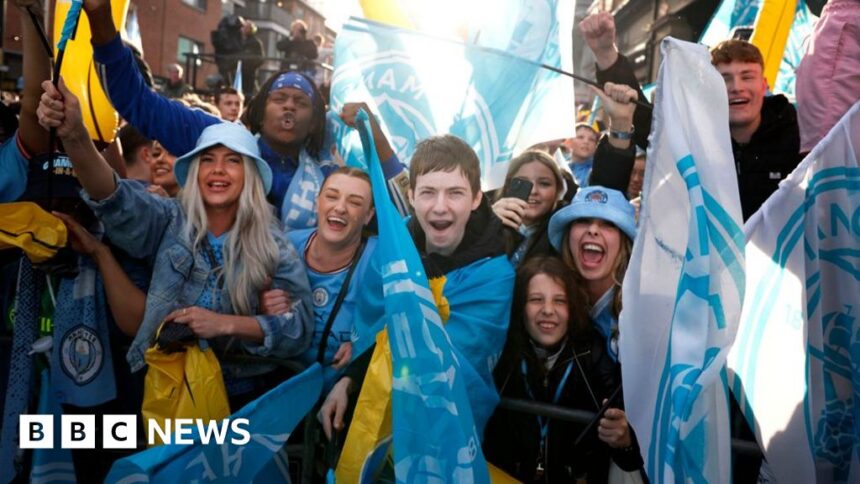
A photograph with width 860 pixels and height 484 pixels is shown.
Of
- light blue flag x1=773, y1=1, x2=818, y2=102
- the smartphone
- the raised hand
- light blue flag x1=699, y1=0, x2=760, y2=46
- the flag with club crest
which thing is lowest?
the flag with club crest

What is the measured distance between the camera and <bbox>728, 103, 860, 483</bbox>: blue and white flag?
2.26 m

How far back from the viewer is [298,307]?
2.83 m

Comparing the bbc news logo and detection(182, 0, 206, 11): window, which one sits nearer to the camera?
the bbc news logo

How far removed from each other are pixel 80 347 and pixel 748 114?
295cm

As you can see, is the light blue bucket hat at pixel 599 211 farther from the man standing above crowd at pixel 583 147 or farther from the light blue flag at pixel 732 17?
the man standing above crowd at pixel 583 147

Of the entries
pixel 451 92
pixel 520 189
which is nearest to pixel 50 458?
pixel 520 189

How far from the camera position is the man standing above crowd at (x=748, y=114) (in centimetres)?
331

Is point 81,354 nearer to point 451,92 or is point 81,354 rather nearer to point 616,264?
point 451,92

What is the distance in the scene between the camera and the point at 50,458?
2914mm

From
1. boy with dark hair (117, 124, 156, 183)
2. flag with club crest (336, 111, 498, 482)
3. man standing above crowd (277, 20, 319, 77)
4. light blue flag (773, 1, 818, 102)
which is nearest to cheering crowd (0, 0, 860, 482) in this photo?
flag with club crest (336, 111, 498, 482)

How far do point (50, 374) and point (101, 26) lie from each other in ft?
4.57

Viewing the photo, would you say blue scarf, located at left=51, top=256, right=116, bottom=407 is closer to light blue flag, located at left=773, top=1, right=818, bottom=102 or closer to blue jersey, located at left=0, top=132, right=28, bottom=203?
blue jersey, located at left=0, top=132, right=28, bottom=203

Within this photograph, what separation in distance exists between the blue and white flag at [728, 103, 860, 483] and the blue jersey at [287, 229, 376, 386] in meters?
1.36

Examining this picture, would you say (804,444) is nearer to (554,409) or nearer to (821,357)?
(821,357)
